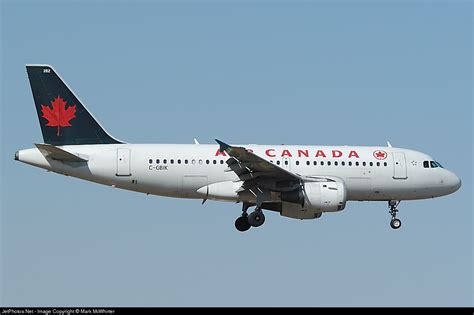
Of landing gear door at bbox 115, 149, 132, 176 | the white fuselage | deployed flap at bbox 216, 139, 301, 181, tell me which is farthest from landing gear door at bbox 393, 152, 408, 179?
landing gear door at bbox 115, 149, 132, 176

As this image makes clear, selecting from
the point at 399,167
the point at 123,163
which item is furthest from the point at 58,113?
the point at 399,167

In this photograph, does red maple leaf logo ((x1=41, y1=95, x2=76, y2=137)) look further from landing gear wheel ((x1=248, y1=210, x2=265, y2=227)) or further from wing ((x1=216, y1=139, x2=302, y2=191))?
landing gear wheel ((x1=248, y1=210, x2=265, y2=227))

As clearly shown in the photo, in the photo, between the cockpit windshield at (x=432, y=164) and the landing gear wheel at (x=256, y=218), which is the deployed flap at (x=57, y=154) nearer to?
the landing gear wheel at (x=256, y=218)

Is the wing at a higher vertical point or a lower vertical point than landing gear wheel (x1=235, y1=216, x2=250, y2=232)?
higher

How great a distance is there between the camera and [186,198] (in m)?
56.5

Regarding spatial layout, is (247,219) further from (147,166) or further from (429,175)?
(429,175)

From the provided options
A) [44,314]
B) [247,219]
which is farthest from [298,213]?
[44,314]

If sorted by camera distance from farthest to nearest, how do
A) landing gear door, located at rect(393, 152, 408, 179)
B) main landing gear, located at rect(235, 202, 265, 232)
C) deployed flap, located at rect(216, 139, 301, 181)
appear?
1. landing gear door, located at rect(393, 152, 408, 179)
2. main landing gear, located at rect(235, 202, 265, 232)
3. deployed flap, located at rect(216, 139, 301, 181)

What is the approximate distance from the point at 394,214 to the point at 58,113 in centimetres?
1623

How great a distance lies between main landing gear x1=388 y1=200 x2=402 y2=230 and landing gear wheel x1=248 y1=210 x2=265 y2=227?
6640 mm

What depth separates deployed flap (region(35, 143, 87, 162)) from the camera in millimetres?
54125

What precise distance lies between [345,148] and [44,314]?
76.1 ft

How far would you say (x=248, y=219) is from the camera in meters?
56.0

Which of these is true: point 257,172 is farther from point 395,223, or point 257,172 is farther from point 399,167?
point 395,223
